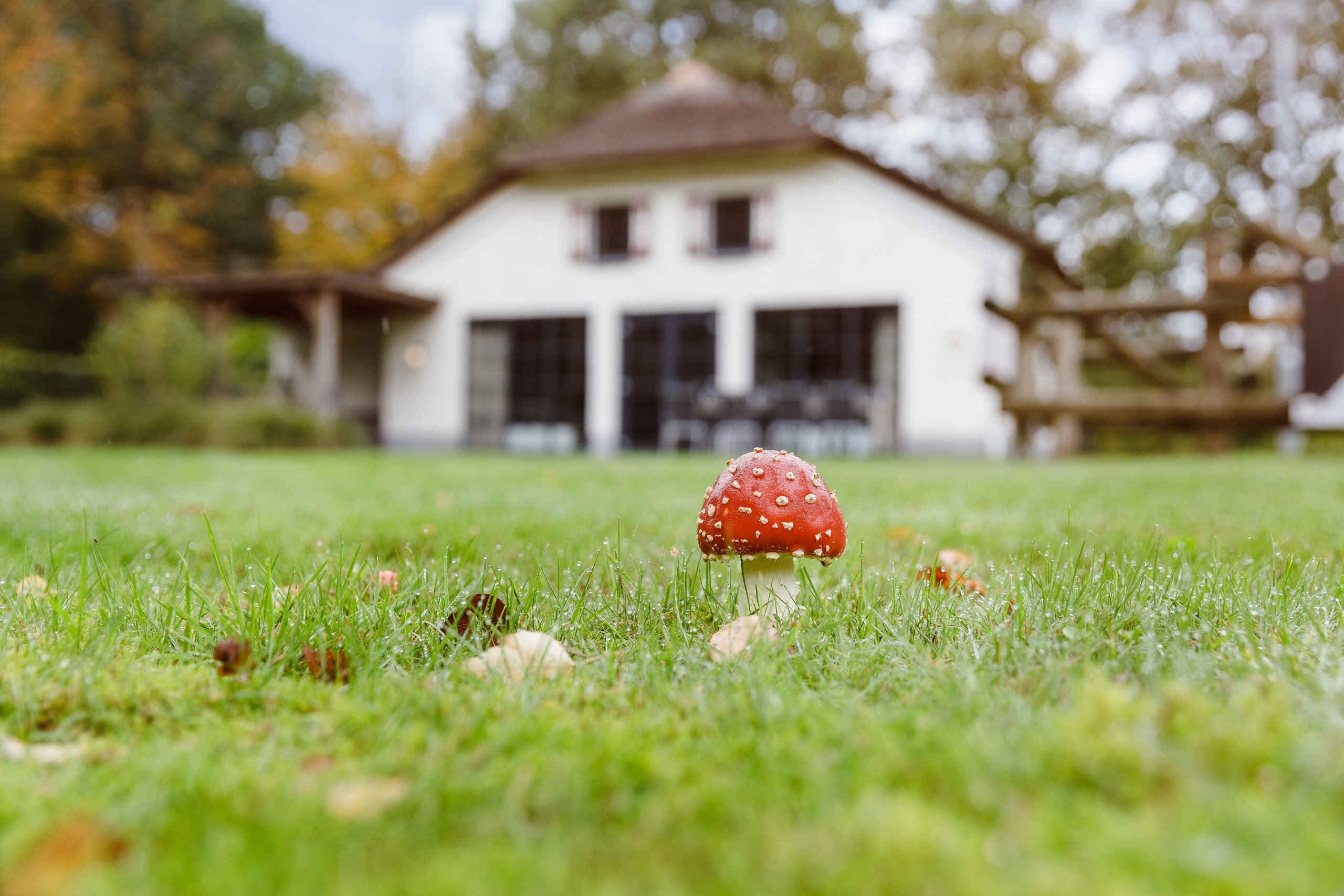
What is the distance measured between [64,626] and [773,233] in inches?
557

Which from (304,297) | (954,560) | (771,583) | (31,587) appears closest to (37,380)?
(304,297)

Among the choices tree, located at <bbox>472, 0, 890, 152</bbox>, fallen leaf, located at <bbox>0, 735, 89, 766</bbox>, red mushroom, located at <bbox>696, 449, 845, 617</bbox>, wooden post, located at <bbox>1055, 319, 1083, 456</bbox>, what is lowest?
fallen leaf, located at <bbox>0, 735, 89, 766</bbox>

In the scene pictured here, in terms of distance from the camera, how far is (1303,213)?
2245 cm

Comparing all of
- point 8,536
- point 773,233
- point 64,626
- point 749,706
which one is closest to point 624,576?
point 749,706

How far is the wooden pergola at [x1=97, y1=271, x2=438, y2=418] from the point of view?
14891 millimetres

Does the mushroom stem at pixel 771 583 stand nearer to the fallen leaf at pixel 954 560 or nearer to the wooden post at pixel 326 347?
the fallen leaf at pixel 954 560

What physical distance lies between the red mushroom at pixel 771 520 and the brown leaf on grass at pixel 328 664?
27.7 inches

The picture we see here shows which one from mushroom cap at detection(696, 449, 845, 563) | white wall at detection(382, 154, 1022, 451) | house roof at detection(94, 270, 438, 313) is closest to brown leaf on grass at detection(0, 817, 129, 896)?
mushroom cap at detection(696, 449, 845, 563)

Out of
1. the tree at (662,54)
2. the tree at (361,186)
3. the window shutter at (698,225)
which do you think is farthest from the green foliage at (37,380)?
the tree at (662,54)

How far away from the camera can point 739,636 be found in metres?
1.74

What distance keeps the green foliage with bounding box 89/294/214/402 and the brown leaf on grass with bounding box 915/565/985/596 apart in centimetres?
1389

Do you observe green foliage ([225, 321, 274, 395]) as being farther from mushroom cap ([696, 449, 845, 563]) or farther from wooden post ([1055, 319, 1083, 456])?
mushroom cap ([696, 449, 845, 563])

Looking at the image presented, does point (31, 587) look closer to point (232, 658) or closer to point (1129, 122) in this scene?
point (232, 658)

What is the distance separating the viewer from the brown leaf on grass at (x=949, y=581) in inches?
79.7
